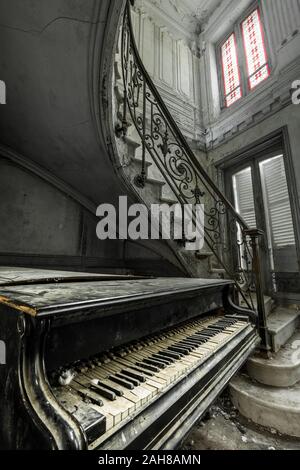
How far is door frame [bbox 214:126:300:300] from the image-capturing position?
132 inches

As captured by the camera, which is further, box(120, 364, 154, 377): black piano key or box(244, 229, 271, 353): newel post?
box(244, 229, 271, 353): newel post

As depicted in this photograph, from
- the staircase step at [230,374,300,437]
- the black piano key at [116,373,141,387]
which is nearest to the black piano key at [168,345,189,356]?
the black piano key at [116,373,141,387]

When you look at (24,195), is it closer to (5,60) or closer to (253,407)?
(5,60)

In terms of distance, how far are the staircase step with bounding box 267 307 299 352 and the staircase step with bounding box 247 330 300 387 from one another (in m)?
0.16

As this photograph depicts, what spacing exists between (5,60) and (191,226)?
239 cm

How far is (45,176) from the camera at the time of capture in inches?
125

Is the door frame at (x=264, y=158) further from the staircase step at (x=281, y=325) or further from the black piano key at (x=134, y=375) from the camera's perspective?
the black piano key at (x=134, y=375)

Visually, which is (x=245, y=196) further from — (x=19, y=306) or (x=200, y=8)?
(x=200, y=8)

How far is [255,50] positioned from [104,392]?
630 centimetres

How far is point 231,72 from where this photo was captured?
17.1 ft

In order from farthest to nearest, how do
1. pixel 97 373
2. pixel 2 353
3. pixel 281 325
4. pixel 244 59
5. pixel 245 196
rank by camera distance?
pixel 244 59
pixel 245 196
pixel 281 325
pixel 97 373
pixel 2 353

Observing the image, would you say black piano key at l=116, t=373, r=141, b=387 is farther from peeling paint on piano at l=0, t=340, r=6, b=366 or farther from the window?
the window

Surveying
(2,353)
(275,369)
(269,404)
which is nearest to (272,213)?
(275,369)
